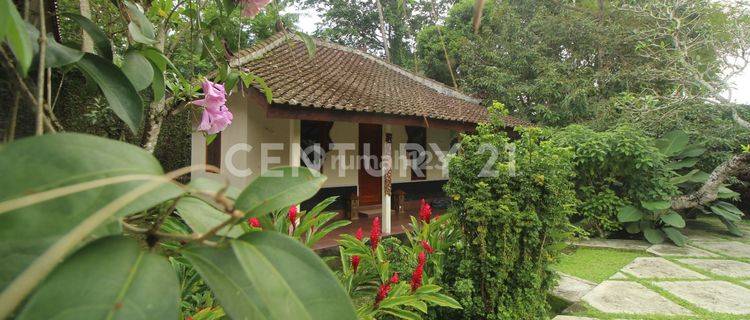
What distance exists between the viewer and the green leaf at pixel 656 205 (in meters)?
5.15

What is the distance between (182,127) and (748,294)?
9.93 metres

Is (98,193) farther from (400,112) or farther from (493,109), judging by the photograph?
(400,112)

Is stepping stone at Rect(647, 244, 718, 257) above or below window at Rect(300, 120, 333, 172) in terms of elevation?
below

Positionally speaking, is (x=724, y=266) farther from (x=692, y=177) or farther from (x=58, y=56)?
(x=58, y=56)

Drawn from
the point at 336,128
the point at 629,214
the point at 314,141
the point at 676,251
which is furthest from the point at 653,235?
the point at 314,141

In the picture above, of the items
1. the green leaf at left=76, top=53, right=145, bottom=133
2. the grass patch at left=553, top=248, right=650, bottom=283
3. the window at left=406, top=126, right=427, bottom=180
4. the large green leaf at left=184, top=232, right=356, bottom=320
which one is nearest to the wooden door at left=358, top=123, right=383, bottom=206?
the window at left=406, top=126, right=427, bottom=180

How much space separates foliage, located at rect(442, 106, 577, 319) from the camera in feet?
7.45

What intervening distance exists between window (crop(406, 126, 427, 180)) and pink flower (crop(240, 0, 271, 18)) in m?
7.38

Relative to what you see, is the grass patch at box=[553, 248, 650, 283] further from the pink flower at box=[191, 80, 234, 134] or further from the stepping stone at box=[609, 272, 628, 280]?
the pink flower at box=[191, 80, 234, 134]

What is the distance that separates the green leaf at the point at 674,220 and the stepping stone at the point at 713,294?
1.72m

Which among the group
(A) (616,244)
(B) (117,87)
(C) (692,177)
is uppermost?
(B) (117,87)

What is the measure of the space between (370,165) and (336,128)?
1132 millimetres

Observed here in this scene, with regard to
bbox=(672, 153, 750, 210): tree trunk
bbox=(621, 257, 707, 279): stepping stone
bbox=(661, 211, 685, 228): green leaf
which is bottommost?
bbox=(621, 257, 707, 279): stepping stone

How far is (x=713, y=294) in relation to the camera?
323 centimetres
